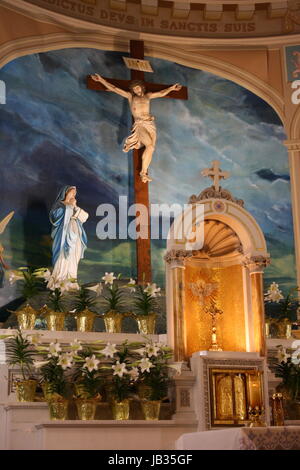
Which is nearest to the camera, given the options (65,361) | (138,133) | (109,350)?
(65,361)

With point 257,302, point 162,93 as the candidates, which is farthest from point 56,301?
point 162,93

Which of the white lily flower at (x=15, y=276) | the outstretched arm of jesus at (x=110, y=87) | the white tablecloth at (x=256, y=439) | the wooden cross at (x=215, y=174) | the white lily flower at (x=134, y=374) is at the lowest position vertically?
the white tablecloth at (x=256, y=439)

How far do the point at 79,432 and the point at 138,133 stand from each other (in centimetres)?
618

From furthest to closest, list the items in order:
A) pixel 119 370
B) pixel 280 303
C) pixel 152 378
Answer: pixel 280 303
pixel 152 378
pixel 119 370

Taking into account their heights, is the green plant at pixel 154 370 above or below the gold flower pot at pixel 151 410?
above

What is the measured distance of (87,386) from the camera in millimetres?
9742

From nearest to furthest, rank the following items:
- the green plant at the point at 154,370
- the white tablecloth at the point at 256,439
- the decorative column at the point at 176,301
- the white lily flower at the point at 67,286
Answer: the white tablecloth at the point at 256,439 < the green plant at the point at 154,370 < the decorative column at the point at 176,301 < the white lily flower at the point at 67,286

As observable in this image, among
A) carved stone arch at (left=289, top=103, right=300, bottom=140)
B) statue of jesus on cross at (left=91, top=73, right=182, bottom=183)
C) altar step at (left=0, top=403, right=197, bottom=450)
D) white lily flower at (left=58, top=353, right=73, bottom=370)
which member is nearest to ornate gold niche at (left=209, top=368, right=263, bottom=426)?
altar step at (left=0, top=403, right=197, bottom=450)

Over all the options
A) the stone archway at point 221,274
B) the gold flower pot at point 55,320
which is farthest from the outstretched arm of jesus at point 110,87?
the gold flower pot at point 55,320

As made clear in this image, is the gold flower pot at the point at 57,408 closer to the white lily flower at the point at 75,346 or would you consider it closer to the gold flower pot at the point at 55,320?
the white lily flower at the point at 75,346

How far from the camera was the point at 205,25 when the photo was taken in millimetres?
15117

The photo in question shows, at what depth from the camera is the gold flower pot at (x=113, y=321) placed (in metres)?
11.2

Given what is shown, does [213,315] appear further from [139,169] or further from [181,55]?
[181,55]

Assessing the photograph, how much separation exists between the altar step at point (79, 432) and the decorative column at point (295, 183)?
16.7 feet
